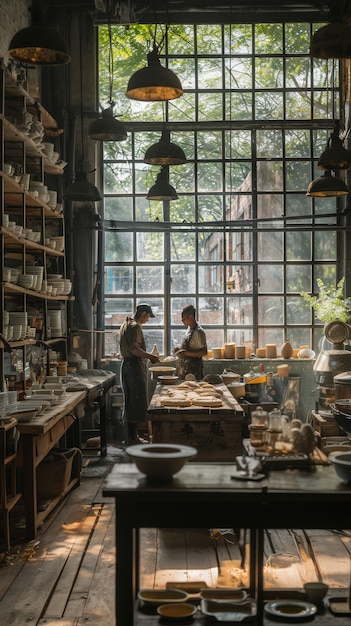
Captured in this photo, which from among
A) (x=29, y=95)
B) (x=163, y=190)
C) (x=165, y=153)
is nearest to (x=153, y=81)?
(x=165, y=153)

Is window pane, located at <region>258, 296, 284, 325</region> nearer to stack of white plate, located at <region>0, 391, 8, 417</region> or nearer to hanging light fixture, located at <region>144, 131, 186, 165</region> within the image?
hanging light fixture, located at <region>144, 131, 186, 165</region>

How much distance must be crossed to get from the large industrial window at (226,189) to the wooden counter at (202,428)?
189 inches

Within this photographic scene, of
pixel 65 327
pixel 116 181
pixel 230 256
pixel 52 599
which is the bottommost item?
pixel 52 599

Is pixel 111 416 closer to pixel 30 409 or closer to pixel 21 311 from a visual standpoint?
pixel 21 311

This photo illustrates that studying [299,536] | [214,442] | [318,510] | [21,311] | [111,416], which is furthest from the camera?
[111,416]

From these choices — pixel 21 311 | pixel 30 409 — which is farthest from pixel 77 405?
pixel 30 409

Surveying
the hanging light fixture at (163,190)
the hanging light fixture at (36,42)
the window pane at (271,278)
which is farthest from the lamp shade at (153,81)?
the window pane at (271,278)

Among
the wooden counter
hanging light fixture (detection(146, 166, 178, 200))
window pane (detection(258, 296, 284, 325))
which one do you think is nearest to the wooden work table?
the wooden counter

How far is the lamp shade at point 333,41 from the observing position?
5371mm

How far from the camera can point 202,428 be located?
697 centimetres

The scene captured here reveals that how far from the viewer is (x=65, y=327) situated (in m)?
10.6

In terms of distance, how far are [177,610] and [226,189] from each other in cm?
859

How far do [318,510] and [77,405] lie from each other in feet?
16.5

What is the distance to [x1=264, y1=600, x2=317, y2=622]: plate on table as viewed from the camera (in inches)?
153
